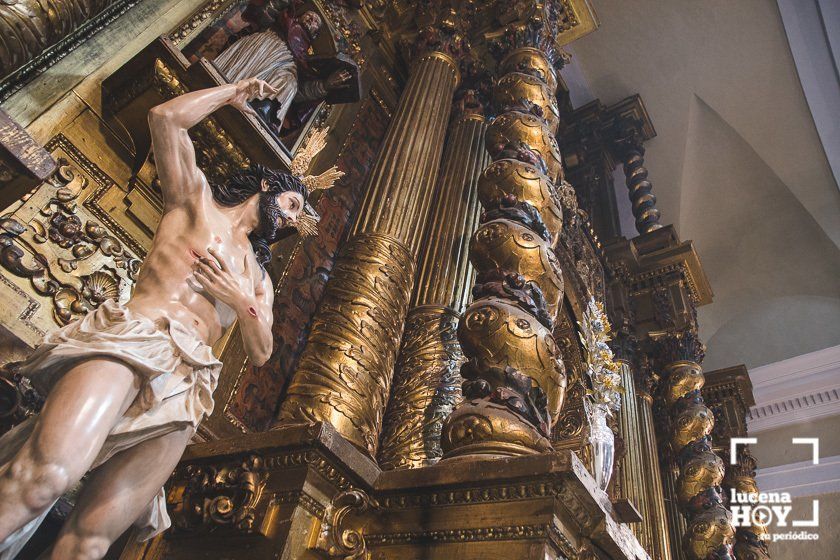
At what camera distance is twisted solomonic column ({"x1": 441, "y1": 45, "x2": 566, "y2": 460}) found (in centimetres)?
158

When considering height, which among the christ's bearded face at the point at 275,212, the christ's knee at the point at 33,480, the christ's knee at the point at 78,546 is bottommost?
the christ's knee at the point at 78,546

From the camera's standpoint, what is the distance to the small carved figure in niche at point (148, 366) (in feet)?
3.26

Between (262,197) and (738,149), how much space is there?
7596mm

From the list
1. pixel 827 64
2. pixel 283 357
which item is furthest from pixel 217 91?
pixel 827 64

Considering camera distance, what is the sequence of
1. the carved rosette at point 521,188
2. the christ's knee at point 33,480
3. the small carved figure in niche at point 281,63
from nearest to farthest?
the christ's knee at point 33,480
the carved rosette at point 521,188
the small carved figure in niche at point 281,63

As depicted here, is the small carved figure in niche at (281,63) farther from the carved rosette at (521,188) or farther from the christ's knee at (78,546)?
the christ's knee at (78,546)

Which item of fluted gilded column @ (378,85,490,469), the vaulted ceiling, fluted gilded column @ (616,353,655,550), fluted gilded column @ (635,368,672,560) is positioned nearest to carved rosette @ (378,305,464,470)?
fluted gilded column @ (378,85,490,469)

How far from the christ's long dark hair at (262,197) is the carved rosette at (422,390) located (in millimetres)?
888

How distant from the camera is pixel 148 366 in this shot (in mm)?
1107

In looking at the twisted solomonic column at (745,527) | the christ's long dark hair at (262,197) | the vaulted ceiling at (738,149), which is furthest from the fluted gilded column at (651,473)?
the christ's long dark hair at (262,197)

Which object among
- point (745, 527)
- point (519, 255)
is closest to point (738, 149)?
point (745, 527)

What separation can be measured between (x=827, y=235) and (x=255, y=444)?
8.40 meters

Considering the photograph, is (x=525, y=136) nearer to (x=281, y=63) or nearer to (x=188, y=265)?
(x=281, y=63)

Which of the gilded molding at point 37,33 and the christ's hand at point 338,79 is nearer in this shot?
the gilded molding at point 37,33
